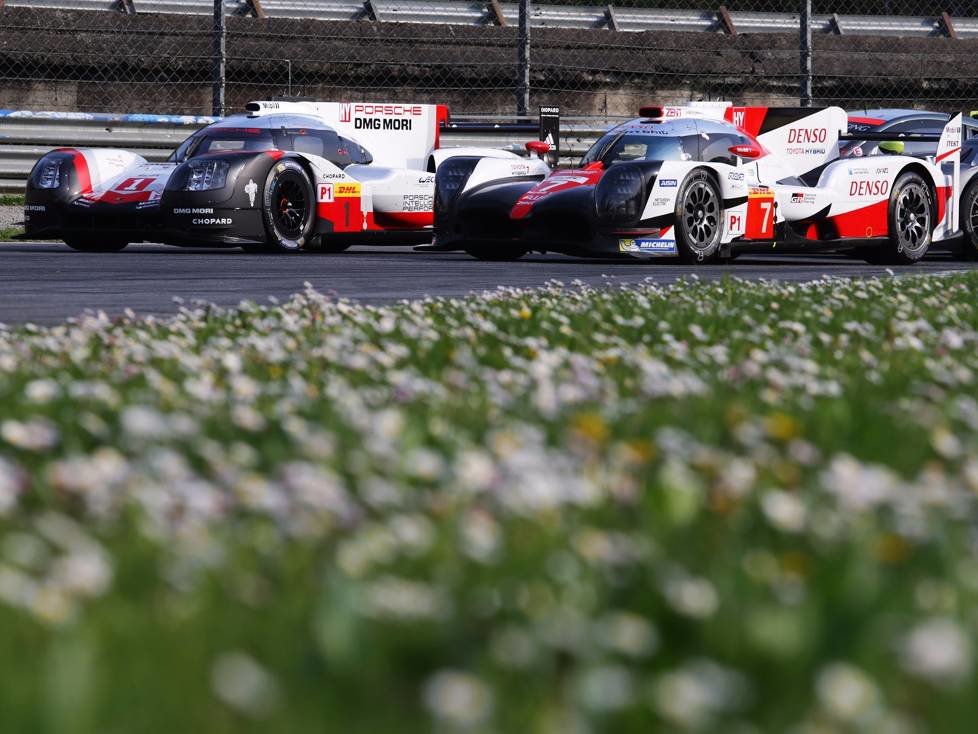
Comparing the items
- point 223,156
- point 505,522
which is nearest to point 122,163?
point 223,156

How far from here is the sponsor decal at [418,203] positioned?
45.3ft

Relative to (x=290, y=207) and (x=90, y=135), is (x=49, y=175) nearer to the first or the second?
(x=290, y=207)

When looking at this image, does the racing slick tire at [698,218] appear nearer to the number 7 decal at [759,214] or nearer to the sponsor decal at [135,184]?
the number 7 decal at [759,214]

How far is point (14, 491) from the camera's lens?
2561mm

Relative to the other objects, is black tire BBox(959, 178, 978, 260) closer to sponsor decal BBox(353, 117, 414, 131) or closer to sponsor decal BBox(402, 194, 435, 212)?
sponsor decal BBox(402, 194, 435, 212)

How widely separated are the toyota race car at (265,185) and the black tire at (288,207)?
0.03 ft

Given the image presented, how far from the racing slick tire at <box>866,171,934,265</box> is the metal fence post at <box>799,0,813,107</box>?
185 inches

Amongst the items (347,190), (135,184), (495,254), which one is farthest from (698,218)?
(135,184)

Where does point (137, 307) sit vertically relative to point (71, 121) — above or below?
below

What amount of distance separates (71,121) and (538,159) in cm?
529

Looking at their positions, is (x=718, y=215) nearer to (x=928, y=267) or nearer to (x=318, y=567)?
(x=928, y=267)

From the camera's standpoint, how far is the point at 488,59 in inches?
736

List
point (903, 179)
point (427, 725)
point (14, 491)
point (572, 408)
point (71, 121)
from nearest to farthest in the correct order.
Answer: point (427, 725), point (14, 491), point (572, 408), point (903, 179), point (71, 121)

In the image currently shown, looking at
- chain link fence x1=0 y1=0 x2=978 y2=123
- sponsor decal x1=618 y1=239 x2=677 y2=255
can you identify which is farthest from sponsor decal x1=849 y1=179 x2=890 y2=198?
chain link fence x1=0 y1=0 x2=978 y2=123
